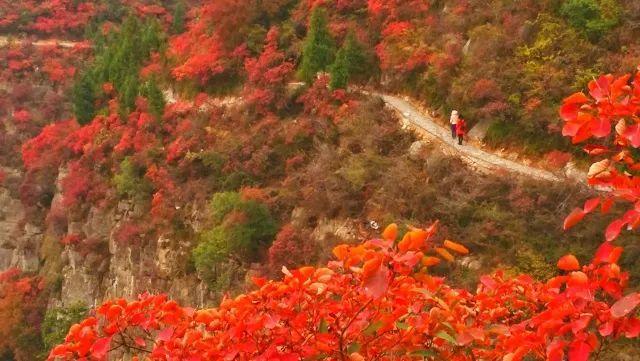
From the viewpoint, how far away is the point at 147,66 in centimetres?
2939

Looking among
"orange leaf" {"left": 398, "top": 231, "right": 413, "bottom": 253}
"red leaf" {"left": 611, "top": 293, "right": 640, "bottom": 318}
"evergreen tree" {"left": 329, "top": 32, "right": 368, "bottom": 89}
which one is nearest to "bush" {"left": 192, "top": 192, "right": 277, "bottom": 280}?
"evergreen tree" {"left": 329, "top": 32, "right": 368, "bottom": 89}

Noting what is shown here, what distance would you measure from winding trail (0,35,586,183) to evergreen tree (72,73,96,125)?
1793 cm

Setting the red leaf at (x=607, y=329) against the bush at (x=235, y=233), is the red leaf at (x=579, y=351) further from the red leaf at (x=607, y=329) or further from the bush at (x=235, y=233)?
the bush at (x=235, y=233)

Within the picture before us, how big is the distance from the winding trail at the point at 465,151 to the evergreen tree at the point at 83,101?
17926 mm

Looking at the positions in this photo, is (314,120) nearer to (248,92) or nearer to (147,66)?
(248,92)

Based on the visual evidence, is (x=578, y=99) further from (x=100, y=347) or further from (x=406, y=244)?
(x=100, y=347)

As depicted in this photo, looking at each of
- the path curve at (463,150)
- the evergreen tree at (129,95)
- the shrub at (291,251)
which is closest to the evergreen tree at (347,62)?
the path curve at (463,150)

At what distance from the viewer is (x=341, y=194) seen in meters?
14.8

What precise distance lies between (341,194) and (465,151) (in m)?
3.48

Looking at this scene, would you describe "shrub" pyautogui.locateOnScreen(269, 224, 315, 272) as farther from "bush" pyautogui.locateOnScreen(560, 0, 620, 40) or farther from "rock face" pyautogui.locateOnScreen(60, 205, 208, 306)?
"bush" pyautogui.locateOnScreen(560, 0, 620, 40)

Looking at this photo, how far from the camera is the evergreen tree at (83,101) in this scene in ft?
96.9

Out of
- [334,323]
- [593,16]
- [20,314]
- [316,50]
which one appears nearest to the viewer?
[334,323]

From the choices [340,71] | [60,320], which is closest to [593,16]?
[340,71]

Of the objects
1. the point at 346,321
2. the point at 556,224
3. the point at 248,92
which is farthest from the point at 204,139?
the point at 346,321
